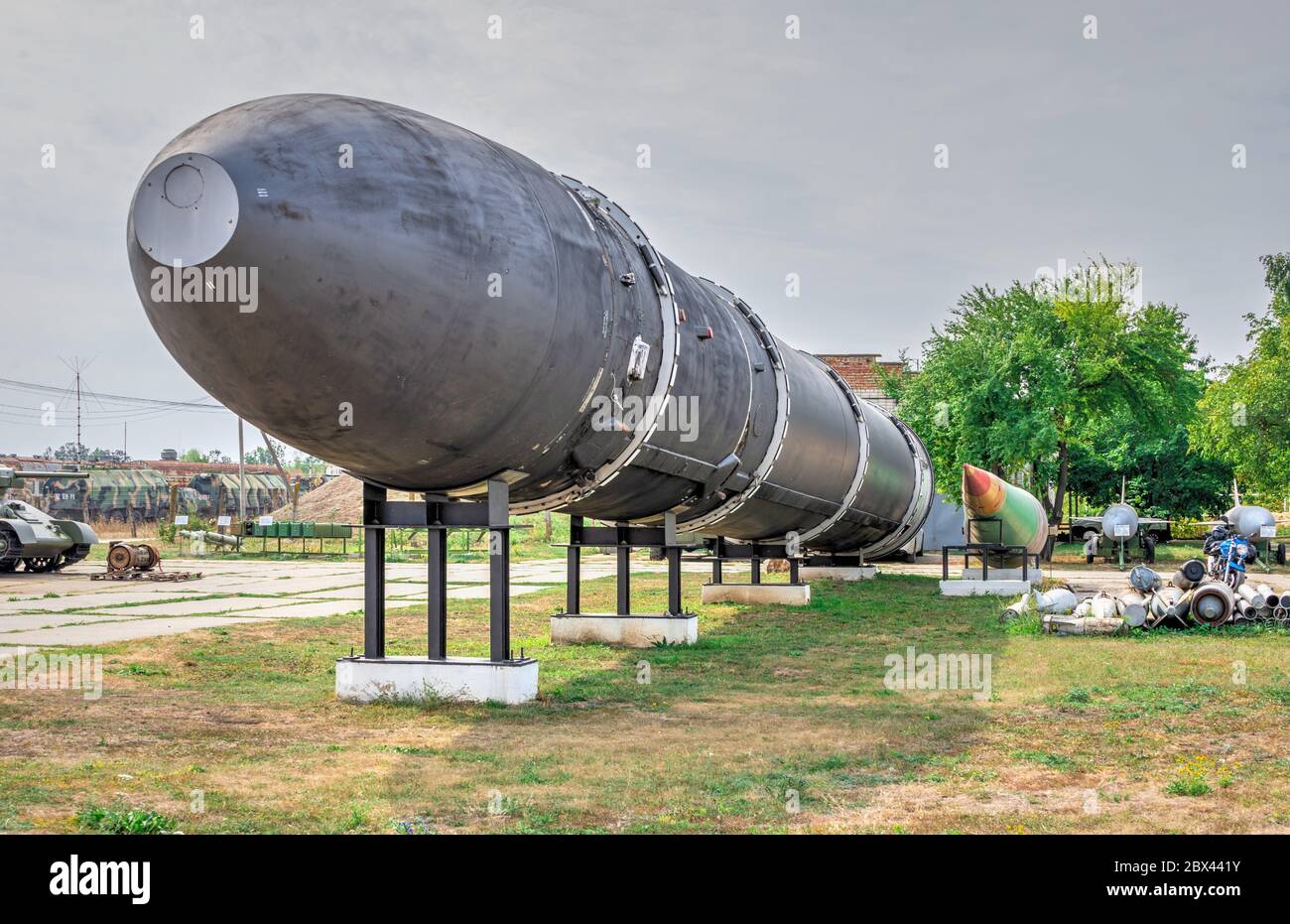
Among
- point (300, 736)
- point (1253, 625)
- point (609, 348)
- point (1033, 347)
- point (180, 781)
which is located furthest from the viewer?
point (1033, 347)

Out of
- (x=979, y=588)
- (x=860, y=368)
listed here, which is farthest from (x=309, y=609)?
(x=860, y=368)

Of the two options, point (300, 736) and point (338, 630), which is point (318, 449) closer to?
point (300, 736)

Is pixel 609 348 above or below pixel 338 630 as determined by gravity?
above

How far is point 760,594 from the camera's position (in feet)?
57.0

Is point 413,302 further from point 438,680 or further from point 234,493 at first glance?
point 234,493

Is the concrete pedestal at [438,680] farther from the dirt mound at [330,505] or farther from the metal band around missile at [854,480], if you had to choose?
the dirt mound at [330,505]

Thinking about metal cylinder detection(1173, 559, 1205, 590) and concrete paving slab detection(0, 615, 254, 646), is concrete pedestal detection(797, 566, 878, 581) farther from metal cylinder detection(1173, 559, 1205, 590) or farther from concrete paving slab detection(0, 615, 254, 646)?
concrete paving slab detection(0, 615, 254, 646)

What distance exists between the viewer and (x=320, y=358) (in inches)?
251

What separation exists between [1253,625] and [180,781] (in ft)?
38.6

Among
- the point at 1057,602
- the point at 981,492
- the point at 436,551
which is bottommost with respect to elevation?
the point at 1057,602

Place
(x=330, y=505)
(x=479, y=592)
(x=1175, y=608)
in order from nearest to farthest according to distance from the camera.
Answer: (x=1175, y=608) → (x=479, y=592) → (x=330, y=505)

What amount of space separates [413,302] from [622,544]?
18.9 ft

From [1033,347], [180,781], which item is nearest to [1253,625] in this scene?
[180,781]

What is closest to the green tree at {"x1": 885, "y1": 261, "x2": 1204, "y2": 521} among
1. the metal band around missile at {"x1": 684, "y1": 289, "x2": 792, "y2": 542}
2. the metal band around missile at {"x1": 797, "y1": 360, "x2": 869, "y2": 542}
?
the metal band around missile at {"x1": 797, "y1": 360, "x2": 869, "y2": 542}
